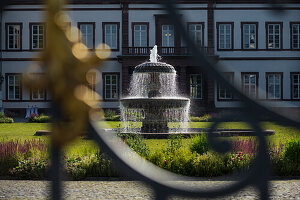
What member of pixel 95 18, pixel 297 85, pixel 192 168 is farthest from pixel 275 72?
pixel 192 168

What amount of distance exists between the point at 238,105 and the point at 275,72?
2337 cm

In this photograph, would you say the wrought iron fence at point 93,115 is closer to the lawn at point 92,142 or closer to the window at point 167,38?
the lawn at point 92,142

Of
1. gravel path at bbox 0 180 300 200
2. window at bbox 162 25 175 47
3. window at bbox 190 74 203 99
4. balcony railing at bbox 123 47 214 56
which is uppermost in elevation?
window at bbox 162 25 175 47

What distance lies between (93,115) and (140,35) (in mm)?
22598

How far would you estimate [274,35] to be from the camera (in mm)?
23219

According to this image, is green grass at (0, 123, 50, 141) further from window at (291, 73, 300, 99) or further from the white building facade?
window at (291, 73, 300, 99)

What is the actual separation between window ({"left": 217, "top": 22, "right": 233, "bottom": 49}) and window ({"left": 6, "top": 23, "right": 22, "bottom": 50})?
11.2 m

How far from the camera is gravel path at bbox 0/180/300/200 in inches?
154

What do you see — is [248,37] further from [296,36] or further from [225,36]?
[296,36]

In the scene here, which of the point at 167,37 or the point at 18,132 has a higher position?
the point at 167,37

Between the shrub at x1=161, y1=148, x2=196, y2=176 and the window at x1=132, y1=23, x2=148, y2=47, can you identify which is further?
the window at x1=132, y1=23, x2=148, y2=47

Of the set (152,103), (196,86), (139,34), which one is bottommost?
(152,103)

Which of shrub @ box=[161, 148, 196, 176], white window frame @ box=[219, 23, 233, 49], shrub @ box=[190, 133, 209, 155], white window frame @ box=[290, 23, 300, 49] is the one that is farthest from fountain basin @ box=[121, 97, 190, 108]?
white window frame @ box=[290, 23, 300, 49]

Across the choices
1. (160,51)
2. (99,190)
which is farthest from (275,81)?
(99,190)
